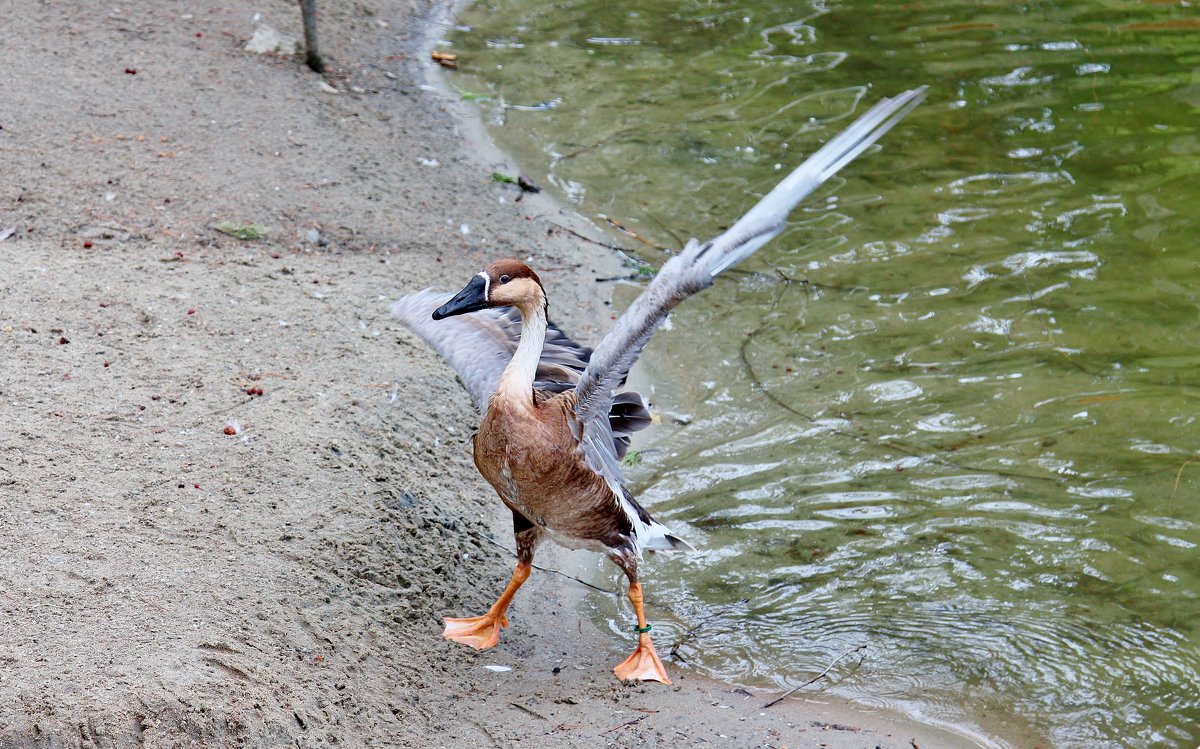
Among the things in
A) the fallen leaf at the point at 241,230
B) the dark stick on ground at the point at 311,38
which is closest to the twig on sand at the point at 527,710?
the fallen leaf at the point at 241,230

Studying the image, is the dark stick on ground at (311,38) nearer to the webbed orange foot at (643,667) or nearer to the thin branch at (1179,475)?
the webbed orange foot at (643,667)

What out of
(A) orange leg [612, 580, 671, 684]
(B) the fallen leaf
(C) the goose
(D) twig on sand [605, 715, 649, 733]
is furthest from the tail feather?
(B) the fallen leaf

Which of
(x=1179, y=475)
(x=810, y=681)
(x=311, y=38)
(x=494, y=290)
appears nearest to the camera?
(x=494, y=290)

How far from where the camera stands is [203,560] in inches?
168

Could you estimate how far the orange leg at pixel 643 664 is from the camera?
4.57m

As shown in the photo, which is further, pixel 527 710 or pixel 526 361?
pixel 526 361

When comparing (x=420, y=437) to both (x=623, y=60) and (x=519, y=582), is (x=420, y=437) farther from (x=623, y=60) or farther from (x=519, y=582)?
(x=623, y=60)

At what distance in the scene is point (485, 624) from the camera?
15.7ft

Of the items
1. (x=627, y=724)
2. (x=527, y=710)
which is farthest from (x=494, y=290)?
(x=627, y=724)

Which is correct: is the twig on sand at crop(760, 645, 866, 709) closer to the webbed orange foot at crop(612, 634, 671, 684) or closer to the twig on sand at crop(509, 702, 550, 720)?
the webbed orange foot at crop(612, 634, 671, 684)

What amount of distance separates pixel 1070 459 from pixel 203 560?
13.9 feet

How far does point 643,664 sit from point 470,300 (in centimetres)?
166

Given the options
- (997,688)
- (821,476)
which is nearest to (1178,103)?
(821,476)

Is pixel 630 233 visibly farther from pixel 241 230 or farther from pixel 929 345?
pixel 241 230
